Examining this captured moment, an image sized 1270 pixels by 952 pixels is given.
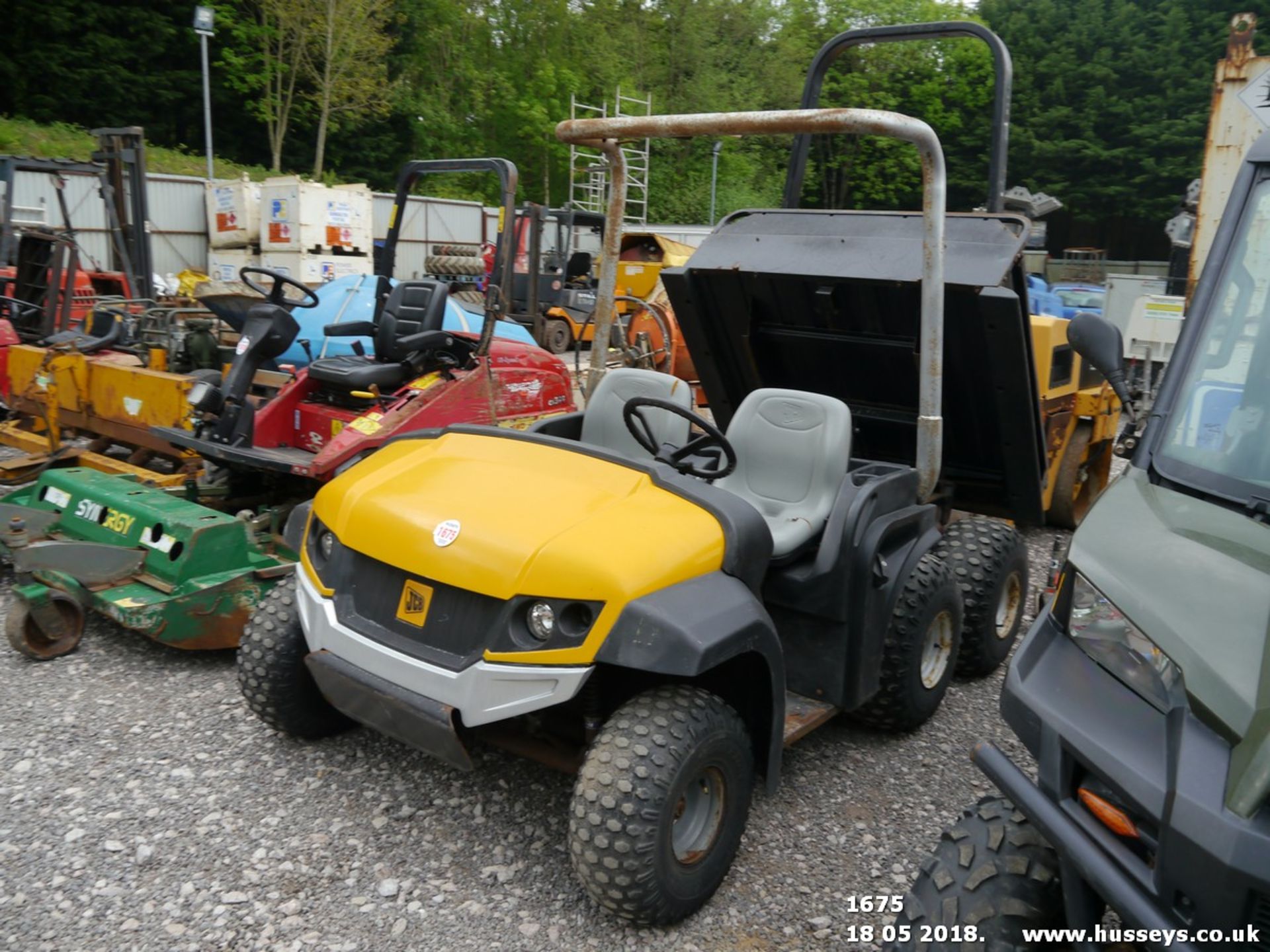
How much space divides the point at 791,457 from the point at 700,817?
4.37ft

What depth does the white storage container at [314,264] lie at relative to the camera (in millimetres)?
16234

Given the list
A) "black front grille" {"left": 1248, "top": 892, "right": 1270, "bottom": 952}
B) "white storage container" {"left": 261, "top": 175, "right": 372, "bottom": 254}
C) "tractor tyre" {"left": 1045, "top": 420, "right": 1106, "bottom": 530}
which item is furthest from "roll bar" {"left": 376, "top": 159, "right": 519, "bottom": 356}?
"white storage container" {"left": 261, "top": 175, "right": 372, "bottom": 254}

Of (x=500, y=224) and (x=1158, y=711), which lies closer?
(x=1158, y=711)

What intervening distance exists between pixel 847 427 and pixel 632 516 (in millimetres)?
1090

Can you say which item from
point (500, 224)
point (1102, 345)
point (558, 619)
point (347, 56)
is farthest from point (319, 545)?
point (347, 56)

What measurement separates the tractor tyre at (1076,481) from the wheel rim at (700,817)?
4238mm

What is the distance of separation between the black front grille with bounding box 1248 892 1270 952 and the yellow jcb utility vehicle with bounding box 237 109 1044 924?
4.18 feet

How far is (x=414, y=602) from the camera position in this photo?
281 centimetres

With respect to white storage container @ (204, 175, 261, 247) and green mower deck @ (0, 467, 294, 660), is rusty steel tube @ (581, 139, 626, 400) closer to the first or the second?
green mower deck @ (0, 467, 294, 660)

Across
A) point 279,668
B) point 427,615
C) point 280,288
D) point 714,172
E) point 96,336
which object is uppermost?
point 714,172

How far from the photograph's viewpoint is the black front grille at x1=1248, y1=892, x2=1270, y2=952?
58.6 inches

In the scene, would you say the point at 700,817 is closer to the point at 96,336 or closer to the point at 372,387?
the point at 372,387

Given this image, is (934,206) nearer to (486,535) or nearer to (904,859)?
(486,535)

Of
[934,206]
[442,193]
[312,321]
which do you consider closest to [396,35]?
[442,193]
